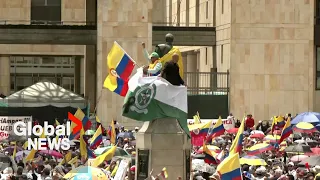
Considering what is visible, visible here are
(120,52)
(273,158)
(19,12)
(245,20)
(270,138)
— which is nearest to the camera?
(120,52)

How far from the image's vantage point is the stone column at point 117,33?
48.5 meters

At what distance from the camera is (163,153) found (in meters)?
21.2

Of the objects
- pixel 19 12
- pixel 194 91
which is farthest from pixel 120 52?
pixel 19 12

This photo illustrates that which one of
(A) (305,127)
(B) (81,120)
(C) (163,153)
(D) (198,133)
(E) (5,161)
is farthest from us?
(A) (305,127)

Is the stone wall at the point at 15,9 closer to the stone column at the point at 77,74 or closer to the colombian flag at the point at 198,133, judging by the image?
the stone column at the point at 77,74

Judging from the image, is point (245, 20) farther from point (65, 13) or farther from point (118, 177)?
point (118, 177)

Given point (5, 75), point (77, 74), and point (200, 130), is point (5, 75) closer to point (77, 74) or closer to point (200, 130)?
point (77, 74)

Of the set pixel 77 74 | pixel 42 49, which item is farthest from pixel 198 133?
pixel 77 74

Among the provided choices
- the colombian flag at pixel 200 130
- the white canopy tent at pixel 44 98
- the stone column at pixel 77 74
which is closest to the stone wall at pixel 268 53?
the white canopy tent at pixel 44 98

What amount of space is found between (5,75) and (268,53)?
2411 cm

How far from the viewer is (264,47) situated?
164 feet

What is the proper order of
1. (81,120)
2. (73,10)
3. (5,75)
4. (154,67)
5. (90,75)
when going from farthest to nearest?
1. (5,75)
2. (73,10)
3. (90,75)
4. (81,120)
5. (154,67)

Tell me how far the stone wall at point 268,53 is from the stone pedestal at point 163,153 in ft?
94.3

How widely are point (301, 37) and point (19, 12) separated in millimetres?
21703
